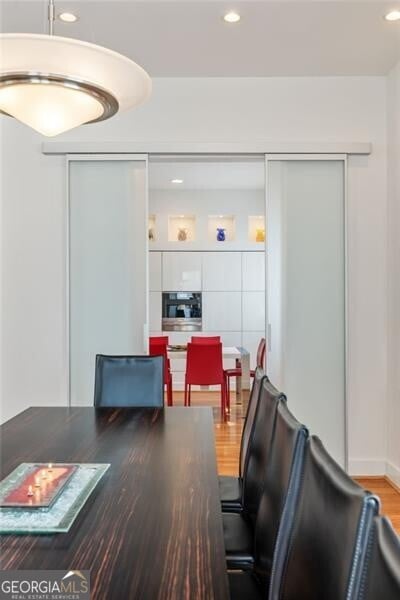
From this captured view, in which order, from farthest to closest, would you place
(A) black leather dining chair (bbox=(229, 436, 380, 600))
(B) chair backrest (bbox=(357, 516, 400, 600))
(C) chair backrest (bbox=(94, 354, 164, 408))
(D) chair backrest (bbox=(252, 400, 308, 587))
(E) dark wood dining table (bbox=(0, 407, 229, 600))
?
(C) chair backrest (bbox=(94, 354, 164, 408)) → (D) chair backrest (bbox=(252, 400, 308, 587)) → (E) dark wood dining table (bbox=(0, 407, 229, 600)) → (A) black leather dining chair (bbox=(229, 436, 380, 600)) → (B) chair backrest (bbox=(357, 516, 400, 600))

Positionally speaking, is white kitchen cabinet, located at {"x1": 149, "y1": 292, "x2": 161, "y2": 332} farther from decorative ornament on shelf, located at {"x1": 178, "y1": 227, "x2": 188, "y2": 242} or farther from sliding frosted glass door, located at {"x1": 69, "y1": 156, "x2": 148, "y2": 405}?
sliding frosted glass door, located at {"x1": 69, "y1": 156, "x2": 148, "y2": 405}

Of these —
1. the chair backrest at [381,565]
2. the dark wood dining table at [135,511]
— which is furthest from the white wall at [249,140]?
the chair backrest at [381,565]

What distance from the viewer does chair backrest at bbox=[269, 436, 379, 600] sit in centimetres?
76

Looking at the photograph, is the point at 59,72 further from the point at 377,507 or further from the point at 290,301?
the point at 290,301

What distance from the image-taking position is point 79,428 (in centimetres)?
212

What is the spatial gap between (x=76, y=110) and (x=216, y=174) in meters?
4.26

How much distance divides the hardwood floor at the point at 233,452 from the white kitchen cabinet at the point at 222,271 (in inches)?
60.8

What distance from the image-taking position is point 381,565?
0.66 m

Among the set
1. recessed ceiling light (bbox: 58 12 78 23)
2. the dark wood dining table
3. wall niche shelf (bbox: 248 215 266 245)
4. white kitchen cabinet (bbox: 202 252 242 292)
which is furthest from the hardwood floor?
recessed ceiling light (bbox: 58 12 78 23)

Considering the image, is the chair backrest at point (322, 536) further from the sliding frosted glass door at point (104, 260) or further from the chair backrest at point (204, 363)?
the chair backrest at point (204, 363)

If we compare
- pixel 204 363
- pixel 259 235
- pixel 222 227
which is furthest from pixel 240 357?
pixel 222 227

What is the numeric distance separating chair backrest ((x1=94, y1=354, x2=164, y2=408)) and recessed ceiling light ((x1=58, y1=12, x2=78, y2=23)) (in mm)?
2044

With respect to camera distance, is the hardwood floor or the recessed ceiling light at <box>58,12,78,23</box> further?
the hardwood floor

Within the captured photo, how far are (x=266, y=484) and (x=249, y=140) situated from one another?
282 centimetres
